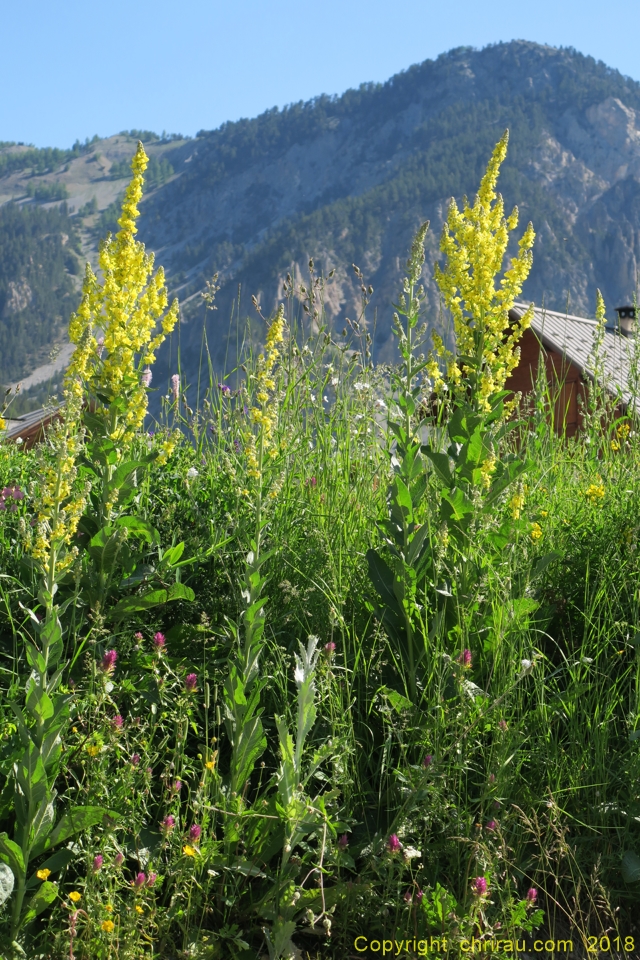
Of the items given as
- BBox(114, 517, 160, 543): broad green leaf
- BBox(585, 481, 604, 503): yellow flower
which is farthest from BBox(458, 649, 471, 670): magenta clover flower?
BBox(585, 481, 604, 503): yellow flower

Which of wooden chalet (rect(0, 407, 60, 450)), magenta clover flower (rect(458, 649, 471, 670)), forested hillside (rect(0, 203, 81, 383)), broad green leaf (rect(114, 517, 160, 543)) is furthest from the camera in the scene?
forested hillside (rect(0, 203, 81, 383))

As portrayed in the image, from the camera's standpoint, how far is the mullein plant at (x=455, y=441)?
2.69 meters

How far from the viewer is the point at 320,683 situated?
248cm

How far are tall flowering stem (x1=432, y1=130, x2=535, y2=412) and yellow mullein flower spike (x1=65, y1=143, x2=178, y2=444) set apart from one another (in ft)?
3.60

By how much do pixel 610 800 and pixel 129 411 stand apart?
2093 mm

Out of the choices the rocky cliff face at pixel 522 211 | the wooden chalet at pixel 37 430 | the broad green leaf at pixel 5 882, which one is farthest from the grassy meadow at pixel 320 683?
the rocky cliff face at pixel 522 211

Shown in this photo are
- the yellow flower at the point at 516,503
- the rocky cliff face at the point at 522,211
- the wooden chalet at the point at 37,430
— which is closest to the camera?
the yellow flower at the point at 516,503

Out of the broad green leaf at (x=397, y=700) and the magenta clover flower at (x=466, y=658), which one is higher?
the magenta clover flower at (x=466, y=658)

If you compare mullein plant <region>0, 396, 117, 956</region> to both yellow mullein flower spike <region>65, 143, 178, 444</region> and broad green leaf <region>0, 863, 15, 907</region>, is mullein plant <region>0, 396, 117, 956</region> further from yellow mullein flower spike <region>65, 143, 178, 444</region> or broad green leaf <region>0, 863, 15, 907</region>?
yellow mullein flower spike <region>65, 143, 178, 444</region>

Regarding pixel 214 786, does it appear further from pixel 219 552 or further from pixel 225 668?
pixel 219 552

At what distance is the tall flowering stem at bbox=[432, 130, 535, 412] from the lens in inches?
117

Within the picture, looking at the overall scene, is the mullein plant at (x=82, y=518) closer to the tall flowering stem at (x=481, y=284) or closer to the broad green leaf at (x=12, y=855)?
the broad green leaf at (x=12, y=855)

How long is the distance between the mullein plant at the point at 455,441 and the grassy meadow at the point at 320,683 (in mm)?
11

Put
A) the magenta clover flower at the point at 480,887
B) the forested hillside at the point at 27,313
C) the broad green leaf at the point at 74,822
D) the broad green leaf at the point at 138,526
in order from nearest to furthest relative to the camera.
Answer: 1. the magenta clover flower at the point at 480,887
2. the broad green leaf at the point at 74,822
3. the broad green leaf at the point at 138,526
4. the forested hillside at the point at 27,313
